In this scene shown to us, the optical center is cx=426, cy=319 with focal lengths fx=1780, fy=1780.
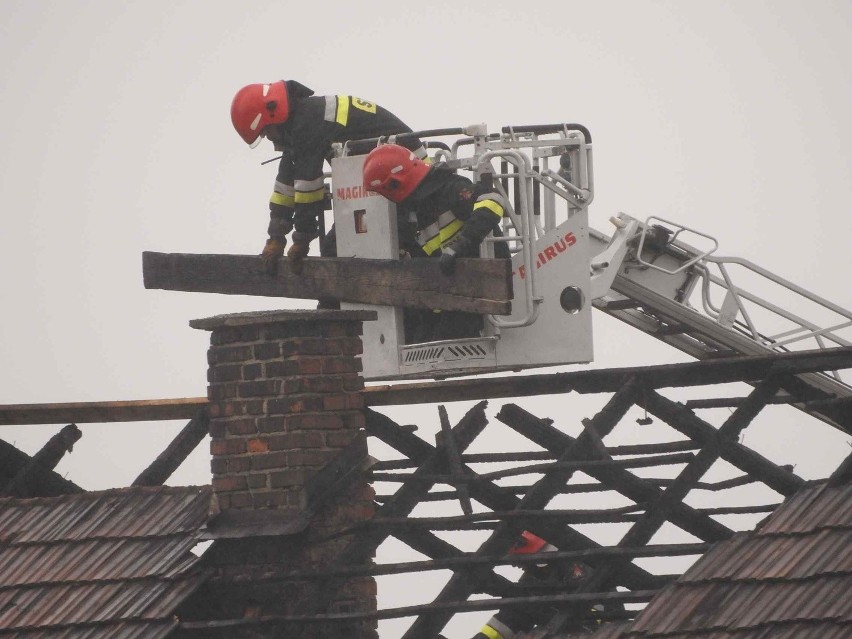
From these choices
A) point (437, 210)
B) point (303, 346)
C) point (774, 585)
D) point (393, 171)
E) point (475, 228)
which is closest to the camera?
point (774, 585)

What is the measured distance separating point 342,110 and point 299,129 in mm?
312

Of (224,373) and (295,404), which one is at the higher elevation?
(224,373)

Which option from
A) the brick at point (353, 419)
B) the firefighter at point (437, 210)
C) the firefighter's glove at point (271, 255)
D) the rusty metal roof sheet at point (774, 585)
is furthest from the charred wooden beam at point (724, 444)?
the firefighter's glove at point (271, 255)

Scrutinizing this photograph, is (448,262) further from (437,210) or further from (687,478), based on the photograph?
(687,478)

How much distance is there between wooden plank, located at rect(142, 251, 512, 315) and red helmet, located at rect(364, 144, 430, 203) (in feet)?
1.56

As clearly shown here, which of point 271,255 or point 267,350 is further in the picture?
point 271,255

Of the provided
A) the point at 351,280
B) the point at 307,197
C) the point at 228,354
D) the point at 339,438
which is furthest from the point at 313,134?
the point at 339,438

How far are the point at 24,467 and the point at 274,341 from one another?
2.34 metres

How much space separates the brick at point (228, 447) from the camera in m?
9.26

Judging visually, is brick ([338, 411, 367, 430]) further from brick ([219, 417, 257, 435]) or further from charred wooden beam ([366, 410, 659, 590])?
brick ([219, 417, 257, 435])

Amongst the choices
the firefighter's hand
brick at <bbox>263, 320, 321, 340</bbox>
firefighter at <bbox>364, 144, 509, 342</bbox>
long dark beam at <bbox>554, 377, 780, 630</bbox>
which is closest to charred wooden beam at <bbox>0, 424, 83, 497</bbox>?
brick at <bbox>263, 320, 321, 340</bbox>

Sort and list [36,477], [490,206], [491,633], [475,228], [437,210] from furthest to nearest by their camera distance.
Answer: [437,210], [36,477], [490,206], [475,228], [491,633]

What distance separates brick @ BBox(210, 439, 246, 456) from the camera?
9258 mm

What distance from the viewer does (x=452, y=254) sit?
33.0 ft
